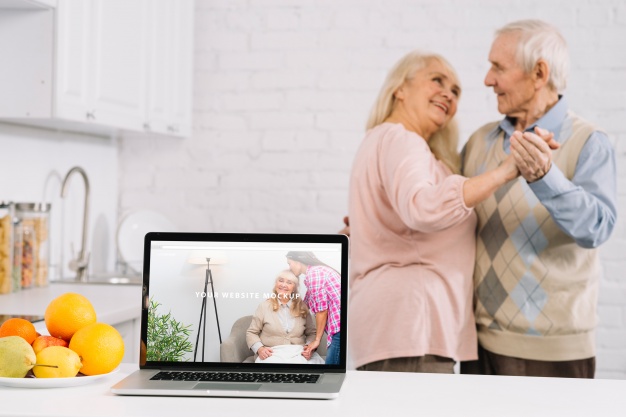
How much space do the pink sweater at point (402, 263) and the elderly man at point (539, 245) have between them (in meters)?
0.08

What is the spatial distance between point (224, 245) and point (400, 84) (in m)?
1.21

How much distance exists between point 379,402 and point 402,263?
1106mm

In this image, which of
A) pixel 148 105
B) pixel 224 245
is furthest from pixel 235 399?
pixel 148 105

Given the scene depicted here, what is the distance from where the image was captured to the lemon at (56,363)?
141 cm

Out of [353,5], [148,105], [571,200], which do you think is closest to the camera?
[571,200]

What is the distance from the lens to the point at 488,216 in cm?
250

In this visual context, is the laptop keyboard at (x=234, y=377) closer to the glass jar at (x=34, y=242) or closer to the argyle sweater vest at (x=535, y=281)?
the argyle sweater vest at (x=535, y=281)

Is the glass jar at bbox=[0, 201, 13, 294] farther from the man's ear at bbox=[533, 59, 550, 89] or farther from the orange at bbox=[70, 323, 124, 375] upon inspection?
the man's ear at bbox=[533, 59, 550, 89]

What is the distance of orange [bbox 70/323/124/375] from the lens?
1.44 m

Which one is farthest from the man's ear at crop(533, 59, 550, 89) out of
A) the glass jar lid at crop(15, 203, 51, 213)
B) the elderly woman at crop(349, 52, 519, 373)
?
the glass jar lid at crop(15, 203, 51, 213)

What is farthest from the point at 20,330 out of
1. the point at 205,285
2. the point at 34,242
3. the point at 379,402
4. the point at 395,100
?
the point at 34,242

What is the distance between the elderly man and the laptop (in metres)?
1.05

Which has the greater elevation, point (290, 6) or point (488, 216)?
point (290, 6)

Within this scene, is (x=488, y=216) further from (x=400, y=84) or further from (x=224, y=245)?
(x=224, y=245)
